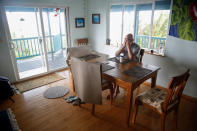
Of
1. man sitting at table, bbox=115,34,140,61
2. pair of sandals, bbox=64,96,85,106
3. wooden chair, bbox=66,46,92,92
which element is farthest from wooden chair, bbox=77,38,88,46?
pair of sandals, bbox=64,96,85,106

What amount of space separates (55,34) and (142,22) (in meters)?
2.64

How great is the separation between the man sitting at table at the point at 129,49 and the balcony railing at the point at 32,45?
7.58 ft

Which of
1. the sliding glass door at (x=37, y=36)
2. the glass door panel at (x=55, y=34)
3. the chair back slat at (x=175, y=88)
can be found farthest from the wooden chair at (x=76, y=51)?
the chair back slat at (x=175, y=88)

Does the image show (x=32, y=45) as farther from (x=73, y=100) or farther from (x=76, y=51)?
(x=73, y=100)

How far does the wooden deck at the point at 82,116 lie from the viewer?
6.84 ft

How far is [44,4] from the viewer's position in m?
3.56

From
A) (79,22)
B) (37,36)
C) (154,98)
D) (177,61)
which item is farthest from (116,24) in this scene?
(154,98)

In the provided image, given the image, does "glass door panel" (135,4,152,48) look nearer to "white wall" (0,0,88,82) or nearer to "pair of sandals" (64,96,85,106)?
"white wall" (0,0,88,82)

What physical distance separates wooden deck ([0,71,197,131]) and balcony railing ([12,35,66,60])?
2.23 m

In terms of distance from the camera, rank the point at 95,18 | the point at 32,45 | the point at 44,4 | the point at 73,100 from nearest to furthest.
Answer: the point at 73,100
the point at 44,4
the point at 95,18
the point at 32,45

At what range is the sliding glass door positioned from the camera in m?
3.60

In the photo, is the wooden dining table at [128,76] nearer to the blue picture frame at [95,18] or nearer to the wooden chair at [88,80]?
the wooden chair at [88,80]

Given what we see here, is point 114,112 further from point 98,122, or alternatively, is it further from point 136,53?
point 136,53

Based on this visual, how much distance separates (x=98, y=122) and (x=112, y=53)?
2.32 meters
